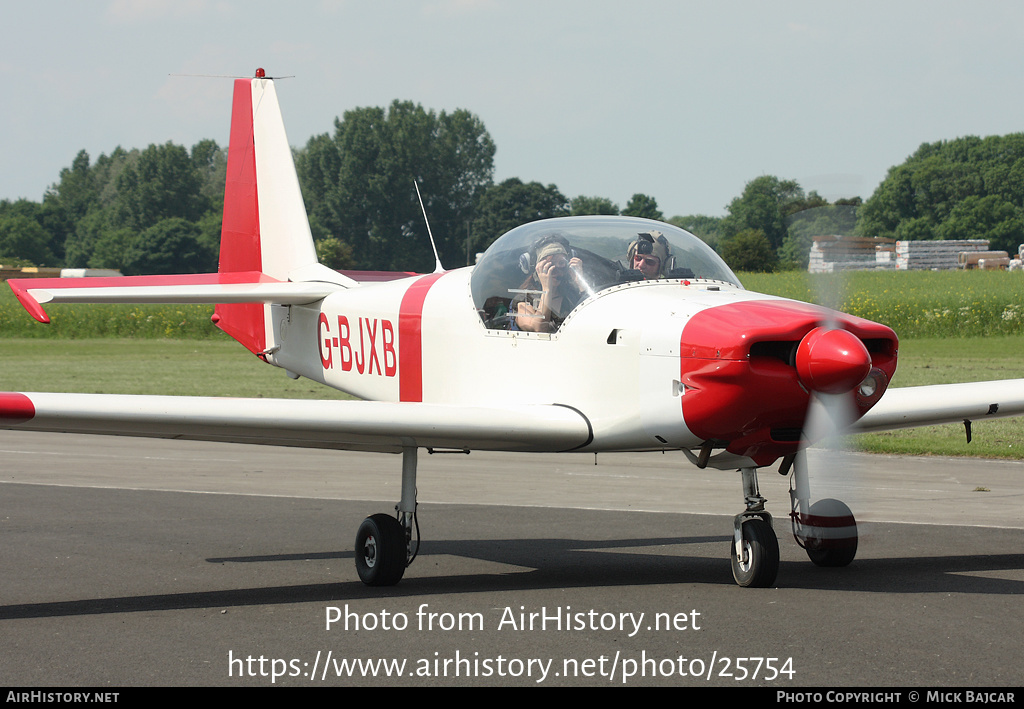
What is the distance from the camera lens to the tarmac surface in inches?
221

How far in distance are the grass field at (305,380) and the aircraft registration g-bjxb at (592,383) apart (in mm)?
7952

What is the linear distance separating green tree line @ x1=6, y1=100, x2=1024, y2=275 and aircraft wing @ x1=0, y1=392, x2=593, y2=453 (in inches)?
3142

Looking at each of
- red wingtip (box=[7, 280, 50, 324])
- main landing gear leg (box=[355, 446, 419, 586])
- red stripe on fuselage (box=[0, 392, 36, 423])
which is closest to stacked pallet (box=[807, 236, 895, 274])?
main landing gear leg (box=[355, 446, 419, 586])

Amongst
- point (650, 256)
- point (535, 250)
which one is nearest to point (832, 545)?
point (650, 256)

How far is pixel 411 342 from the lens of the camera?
8.85 metres

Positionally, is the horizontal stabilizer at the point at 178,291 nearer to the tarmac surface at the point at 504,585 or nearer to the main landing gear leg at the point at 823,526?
the tarmac surface at the point at 504,585

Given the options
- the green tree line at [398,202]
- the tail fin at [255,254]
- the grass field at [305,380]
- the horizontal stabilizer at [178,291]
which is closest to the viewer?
the horizontal stabilizer at [178,291]

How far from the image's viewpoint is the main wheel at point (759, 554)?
24.0 feet

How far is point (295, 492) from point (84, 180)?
17223 centimetres

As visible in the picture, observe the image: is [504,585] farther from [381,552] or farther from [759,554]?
[759,554]

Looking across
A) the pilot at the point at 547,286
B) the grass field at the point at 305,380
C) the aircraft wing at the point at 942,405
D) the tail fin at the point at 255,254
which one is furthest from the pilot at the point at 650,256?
the grass field at the point at 305,380

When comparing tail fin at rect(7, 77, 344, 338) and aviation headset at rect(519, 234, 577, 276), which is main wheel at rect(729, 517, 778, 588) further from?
tail fin at rect(7, 77, 344, 338)

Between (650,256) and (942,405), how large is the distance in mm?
2476
